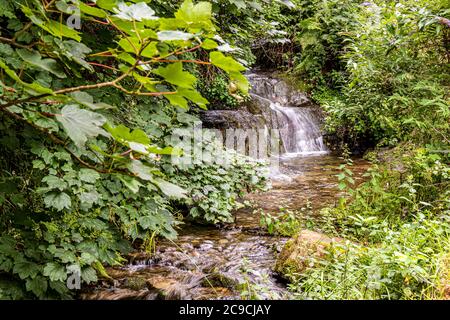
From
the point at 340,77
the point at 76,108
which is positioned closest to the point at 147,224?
the point at 76,108

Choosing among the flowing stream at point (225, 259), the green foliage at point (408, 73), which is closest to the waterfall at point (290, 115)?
the flowing stream at point (225, 259)

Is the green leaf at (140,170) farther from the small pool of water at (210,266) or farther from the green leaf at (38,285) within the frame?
the small pool of water at (210,266)

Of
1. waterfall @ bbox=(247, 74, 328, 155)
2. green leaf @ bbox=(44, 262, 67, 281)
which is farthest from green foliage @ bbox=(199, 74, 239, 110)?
green leaf @ bbox=(44, 262, 67, 281)

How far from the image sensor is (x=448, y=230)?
107 inches

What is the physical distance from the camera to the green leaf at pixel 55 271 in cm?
188

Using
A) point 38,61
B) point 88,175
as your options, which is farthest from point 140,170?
point 88,175

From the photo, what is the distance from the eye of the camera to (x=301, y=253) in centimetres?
307

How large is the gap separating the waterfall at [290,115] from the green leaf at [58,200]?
801 cm

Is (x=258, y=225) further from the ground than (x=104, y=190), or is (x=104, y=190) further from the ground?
(x=104, y=190)

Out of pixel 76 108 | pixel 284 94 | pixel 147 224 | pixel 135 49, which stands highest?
pixel 284 94

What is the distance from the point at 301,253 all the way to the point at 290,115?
758cm

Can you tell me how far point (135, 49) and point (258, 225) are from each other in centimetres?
389

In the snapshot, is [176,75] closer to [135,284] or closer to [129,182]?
[129,182]

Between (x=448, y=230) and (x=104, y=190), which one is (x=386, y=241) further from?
(x=104, y=190)
